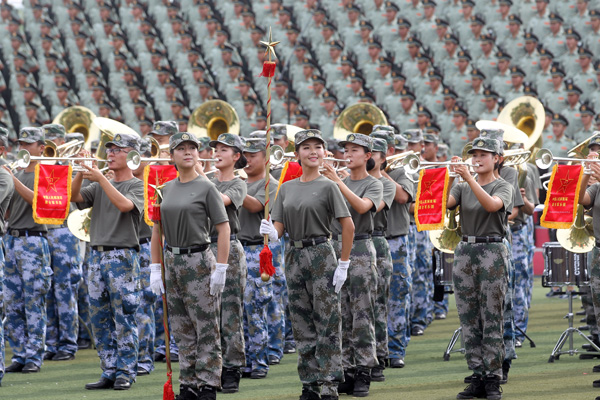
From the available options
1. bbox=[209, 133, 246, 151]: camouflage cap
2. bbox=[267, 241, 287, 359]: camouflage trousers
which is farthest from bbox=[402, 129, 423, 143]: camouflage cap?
bbox=[209, 133, 246, 151]: camouflage cap

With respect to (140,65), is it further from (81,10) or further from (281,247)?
(281,247)

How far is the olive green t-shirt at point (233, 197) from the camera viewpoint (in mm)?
8000

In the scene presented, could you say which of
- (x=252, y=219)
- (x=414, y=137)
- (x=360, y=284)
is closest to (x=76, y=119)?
(x=414, y=137)

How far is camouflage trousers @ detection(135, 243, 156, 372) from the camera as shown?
8.86 m

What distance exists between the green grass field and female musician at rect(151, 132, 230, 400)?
82 cm

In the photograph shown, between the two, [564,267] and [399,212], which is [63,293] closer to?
[399,212]

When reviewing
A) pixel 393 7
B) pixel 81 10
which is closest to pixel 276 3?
pixel 393 7

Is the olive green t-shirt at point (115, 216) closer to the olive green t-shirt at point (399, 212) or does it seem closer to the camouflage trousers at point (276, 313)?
the camouflage trousers at point (276, 313)

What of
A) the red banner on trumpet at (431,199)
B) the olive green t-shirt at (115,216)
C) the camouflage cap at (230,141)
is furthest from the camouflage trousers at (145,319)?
the red banner on trumpet at (431,199)

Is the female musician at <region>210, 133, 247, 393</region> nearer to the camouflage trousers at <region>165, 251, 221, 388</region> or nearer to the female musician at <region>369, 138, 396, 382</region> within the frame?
the camouflage trousers at <region>165, 251, 221, 388</region>

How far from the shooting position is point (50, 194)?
342 inches

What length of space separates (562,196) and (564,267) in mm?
1563

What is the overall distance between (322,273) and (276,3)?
15581mm

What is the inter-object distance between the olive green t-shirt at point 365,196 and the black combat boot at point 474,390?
1490mm
